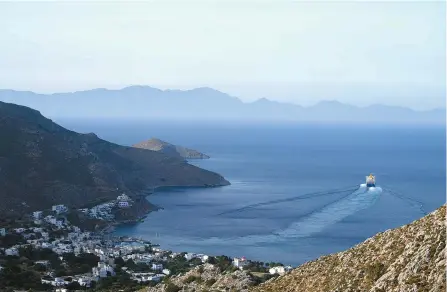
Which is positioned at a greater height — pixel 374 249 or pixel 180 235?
pixel 374 249

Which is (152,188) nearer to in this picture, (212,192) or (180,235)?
(212,192)

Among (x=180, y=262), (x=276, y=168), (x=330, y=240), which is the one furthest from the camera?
(x=276, y=168)

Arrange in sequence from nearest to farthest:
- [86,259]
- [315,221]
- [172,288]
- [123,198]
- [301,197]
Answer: [172,288], [86,259], [315,221], [123,198], [301,197]

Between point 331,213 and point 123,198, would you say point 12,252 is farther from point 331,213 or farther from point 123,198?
point 331,213

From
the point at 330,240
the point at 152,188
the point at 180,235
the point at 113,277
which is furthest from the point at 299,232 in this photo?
the point at 152,188

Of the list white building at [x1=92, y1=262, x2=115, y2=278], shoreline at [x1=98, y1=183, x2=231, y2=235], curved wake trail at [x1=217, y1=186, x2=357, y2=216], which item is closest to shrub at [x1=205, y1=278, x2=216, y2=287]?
white building at [x1=92, y1=262, x2=115, y2=278]

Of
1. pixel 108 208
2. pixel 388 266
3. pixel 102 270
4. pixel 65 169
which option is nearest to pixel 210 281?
pixel 388 266
